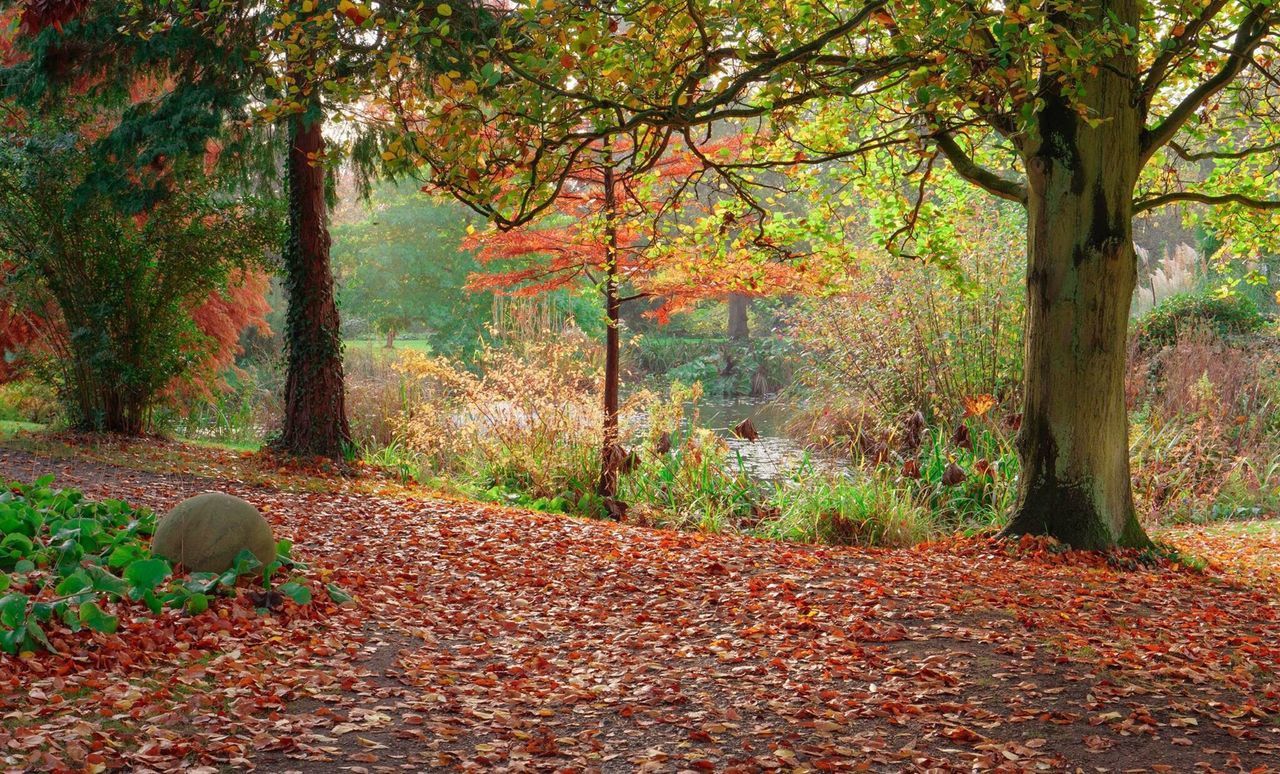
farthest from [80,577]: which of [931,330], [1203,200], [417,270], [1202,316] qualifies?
[417,270]

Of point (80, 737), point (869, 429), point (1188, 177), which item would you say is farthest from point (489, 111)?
point (1188, 177)

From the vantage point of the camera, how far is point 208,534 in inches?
184

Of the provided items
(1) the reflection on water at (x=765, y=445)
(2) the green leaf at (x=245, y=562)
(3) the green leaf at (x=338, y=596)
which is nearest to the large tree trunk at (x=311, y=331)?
(1) the reflection on water at (x=765, y=445)

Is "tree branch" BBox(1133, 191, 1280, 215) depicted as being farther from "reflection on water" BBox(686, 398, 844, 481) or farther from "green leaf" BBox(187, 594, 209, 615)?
"green leaf" BBox(187, 594, 209, 615)

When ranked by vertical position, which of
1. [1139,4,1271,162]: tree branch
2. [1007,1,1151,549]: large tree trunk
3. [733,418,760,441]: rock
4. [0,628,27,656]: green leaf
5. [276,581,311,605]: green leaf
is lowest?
[276,581,311,605]: green leaf

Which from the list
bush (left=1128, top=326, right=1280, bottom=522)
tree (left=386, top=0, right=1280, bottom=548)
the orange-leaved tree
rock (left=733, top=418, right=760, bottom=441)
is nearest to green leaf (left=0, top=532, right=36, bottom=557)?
tree (left=386, top=0, right=1280, bottom=548)

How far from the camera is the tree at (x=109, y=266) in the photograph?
9492 mm

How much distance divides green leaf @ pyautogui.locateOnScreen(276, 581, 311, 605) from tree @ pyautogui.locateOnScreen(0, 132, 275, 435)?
5.92 meters

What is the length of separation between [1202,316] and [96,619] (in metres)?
12.6

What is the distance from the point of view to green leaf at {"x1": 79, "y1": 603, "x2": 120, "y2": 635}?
12.5 feet

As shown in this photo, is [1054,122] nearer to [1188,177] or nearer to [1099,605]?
[1099,605]

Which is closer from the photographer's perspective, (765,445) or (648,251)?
(648,251)

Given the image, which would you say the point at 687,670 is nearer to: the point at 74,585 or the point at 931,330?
the point at 74,585

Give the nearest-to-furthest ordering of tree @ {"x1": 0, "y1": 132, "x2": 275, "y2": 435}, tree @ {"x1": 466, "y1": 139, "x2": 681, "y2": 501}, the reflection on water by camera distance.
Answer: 1. tree @ {"x1": 466, "y1": 139, "x2": 681, "y2": 501}
2. tree @ {"x1": 0, "y1": 132, "x2": 275, "y2": 435}
3. the reflection on water
